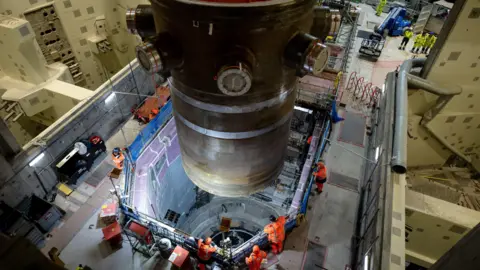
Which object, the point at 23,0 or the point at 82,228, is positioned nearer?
the point at 82,228

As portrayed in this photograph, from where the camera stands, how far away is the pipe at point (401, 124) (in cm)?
982

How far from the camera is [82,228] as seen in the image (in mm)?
10281

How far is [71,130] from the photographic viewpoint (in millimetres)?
11352

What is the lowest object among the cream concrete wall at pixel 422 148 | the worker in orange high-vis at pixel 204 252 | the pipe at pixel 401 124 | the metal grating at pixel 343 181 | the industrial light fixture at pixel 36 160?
the cream concrete wall at pixel 422 148

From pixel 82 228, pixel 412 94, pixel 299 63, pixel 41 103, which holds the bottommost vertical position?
pixel 82 228

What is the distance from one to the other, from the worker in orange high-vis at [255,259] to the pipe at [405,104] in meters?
4.88

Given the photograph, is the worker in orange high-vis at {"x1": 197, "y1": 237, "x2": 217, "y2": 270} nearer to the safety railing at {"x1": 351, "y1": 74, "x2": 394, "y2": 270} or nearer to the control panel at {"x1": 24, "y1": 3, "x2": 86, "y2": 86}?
the safety railing at {"x1": 351, "y1": 74, "x2": 394, "y2": 270}

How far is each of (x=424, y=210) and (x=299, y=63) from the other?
Answer: 10256mm

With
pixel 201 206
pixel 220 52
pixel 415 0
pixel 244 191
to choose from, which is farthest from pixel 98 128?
pixel 415 0

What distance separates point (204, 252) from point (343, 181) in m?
5.51

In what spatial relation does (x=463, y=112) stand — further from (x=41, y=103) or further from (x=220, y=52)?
(x=41, y=103)

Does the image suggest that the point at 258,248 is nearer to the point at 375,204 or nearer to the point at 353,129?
the point at 375,204

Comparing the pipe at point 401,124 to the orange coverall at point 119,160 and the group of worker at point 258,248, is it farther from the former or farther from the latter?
the orange coverall at point 119,160

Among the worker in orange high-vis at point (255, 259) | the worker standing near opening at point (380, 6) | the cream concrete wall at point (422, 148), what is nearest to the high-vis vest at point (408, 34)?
the worker standing near opening at point (380, 6)
